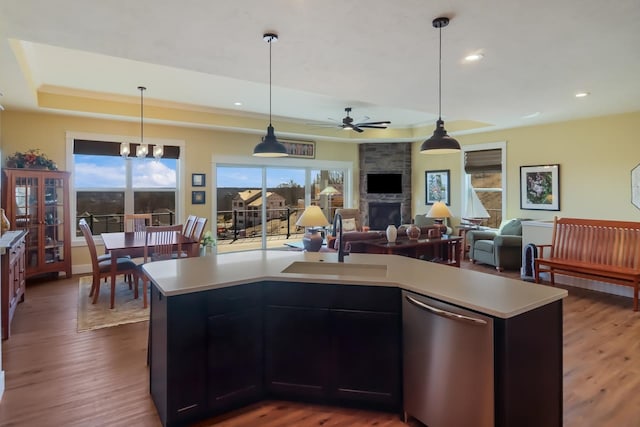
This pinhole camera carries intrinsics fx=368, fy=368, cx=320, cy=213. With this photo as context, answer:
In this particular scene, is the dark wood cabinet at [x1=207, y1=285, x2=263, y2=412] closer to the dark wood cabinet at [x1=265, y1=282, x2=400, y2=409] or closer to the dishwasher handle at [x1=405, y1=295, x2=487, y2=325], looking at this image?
Answer: the dark wood cabinet at [x1=265, y1=282, x2=400, y2=409]

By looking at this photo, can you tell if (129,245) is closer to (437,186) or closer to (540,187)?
(437,186)

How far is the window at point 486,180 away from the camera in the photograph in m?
7.70

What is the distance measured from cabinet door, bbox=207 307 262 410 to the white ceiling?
2.12m

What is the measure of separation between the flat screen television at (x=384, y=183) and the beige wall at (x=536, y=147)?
197 centimetres

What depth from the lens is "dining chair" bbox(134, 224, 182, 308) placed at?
4.40 meters

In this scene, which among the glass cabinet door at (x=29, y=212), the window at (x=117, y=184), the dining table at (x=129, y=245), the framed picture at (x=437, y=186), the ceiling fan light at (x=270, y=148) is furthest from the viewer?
the framed picture at (x=437, y=186)

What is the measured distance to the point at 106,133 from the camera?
6316 millimetres

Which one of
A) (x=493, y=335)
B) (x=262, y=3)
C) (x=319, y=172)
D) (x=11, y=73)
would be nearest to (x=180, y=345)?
(x=493, y=335)

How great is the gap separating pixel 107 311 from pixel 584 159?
767 centimetres

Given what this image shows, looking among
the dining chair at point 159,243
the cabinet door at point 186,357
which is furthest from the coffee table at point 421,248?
the cabinet door at point 186,357

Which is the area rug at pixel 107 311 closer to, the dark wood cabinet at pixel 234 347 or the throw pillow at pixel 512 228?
the dark wood cabinet at pixel 234 347

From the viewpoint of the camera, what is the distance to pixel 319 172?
29.7 feet

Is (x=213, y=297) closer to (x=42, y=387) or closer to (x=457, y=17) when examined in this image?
(x=42, y=387)

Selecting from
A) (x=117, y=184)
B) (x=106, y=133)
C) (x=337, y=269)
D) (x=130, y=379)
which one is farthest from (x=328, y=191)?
(x=130, y=379)
